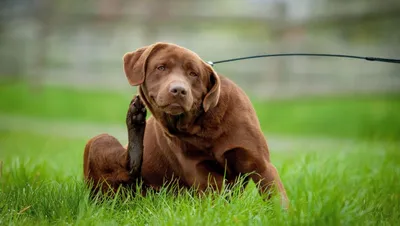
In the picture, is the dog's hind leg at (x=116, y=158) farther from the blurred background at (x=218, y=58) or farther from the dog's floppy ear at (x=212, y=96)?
the blurred background at (x=218, y=58)

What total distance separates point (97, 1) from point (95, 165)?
13.0 meters

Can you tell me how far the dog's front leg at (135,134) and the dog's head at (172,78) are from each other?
261 millimetres

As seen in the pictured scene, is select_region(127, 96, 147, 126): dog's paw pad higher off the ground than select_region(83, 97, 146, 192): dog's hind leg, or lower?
higher

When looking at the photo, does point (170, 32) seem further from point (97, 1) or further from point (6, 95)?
point (6, 95)

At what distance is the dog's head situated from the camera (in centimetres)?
356

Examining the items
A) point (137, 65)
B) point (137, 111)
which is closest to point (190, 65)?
point (137, 65)

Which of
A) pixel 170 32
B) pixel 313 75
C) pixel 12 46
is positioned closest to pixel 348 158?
pixel 313 75

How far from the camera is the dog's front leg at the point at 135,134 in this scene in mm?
4055

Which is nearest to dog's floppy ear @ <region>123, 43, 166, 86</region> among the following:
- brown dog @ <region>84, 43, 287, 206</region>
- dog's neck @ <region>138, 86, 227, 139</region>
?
brown dog @ <region>84, 43, 287, 206</region>

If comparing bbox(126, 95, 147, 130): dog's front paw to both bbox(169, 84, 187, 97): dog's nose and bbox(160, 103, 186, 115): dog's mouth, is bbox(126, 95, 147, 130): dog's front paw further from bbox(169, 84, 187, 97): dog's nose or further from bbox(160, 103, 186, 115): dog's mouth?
bbox(169, 84, 187, 97): dog's nose

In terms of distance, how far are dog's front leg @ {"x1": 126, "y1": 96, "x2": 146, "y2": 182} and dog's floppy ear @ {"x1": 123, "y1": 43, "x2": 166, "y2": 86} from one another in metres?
0.31

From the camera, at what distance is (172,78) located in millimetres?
3576

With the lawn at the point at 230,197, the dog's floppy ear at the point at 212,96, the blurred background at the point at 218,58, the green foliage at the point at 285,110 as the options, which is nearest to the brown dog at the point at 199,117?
the dog's floppy ear at the point at 212,96

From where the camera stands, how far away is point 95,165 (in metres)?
4.25
